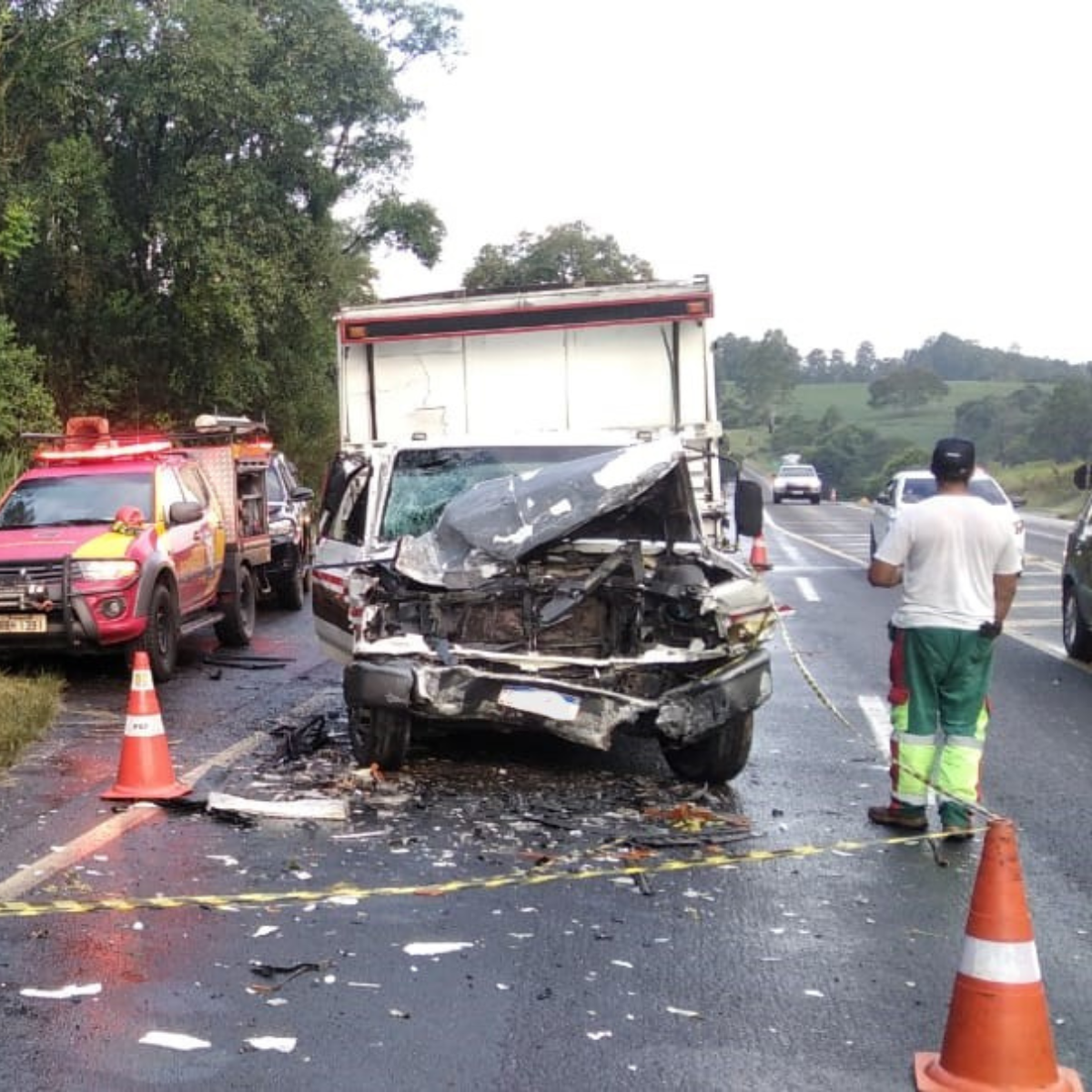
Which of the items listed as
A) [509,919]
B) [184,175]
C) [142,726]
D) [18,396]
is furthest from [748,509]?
[184,175]

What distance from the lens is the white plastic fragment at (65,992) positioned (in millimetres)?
3979

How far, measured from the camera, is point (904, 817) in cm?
592

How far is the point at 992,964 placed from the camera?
11.1 ft

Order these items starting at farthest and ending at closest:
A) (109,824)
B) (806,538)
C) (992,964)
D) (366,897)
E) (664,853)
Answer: (806,538) < (109,824) < (664,853) < (366,897) < (992,964)

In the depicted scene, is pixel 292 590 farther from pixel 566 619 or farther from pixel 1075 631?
pixel 566 619

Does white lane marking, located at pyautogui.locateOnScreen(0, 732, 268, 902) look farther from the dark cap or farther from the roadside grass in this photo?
the dark cap

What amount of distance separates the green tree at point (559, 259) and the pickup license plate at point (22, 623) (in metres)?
37.1

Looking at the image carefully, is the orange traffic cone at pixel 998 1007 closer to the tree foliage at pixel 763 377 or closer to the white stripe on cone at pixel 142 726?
the white stripe on cone at pixel 142 726

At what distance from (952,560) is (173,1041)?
12.6 ft

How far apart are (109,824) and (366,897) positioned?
172cm

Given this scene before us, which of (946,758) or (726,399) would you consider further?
(726,399)

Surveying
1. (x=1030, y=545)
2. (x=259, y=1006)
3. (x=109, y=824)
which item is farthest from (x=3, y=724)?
(x=1030, y=545)

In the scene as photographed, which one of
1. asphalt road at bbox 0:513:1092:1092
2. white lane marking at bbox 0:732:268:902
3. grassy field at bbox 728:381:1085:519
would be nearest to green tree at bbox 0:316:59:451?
asphalt road at bbox 0:513:1092:1092

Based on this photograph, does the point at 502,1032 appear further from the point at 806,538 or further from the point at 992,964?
the point at 806,538
